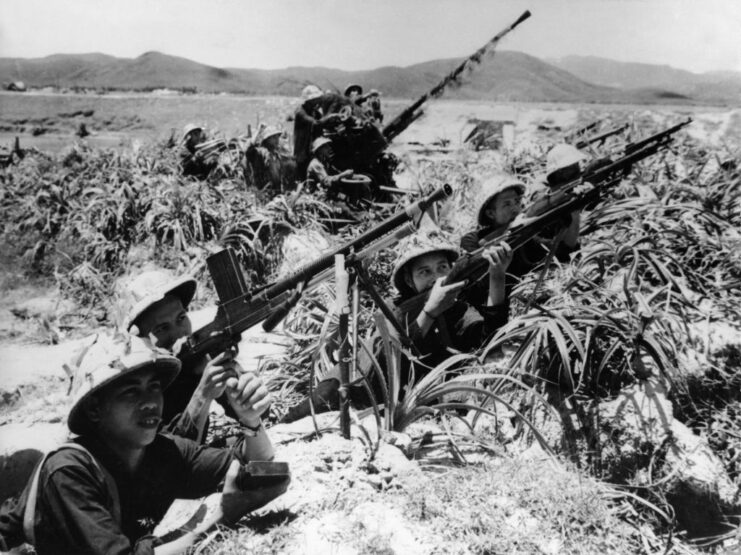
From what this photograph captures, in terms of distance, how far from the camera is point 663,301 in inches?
116

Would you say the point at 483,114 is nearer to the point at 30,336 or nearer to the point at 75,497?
the point at 30,336

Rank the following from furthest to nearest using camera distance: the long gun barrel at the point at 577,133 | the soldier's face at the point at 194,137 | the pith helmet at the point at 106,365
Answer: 1. the soldier's face at the point at 194,137
2. the long gun barrel at the point at 577,133
3. the pith helmet at the point at 106,365

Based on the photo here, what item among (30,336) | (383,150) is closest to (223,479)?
(30,336)

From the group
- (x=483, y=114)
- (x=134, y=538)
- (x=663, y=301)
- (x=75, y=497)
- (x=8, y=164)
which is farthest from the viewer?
(x=483, y=114)

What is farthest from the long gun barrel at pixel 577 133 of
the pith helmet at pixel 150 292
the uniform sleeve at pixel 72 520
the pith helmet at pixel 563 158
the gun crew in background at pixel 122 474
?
the uniform sleeve at pixel 72 520

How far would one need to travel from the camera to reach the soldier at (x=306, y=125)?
600cm

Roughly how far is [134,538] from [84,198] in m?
5.26

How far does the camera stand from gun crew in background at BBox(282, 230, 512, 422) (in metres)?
3.04

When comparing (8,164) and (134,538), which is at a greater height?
(8,164)

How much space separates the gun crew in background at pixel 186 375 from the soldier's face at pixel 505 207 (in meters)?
2.12

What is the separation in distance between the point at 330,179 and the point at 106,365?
416 centimetres

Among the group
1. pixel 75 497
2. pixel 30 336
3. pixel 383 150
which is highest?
pixel 383 150

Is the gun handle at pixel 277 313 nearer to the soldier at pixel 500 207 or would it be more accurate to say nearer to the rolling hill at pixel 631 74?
the soldier at pixel 500 207

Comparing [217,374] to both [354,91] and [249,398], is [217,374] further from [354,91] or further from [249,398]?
[354,91]
